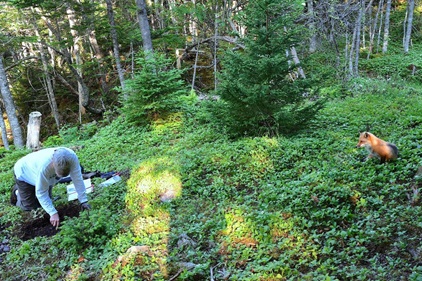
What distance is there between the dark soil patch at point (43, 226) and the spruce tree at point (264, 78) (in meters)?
3.50

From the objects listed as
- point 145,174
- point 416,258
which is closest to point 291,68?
point 145,174

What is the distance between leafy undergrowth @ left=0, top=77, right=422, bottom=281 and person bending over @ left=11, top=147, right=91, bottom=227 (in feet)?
1.25

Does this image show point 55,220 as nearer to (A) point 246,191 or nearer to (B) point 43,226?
(B) point 43,226

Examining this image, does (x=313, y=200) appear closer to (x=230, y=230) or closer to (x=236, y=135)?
(x=230, y=230)

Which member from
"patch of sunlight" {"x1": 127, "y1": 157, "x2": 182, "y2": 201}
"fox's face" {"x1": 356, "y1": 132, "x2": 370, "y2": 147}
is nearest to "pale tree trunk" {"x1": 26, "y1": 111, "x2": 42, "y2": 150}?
"patch of sunlight" {"x1": 127, "y1": 157, "x2": 182, "y2": 201}

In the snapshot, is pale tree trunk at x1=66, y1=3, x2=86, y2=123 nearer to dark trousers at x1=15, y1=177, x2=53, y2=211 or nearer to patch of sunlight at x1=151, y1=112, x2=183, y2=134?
patch of sunlight at x1=151, y1=112, x2=183, y2=134

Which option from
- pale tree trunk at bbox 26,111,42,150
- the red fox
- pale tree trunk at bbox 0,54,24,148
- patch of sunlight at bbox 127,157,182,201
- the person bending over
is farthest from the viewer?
pale tree trunk at bbox 0,54,24,148

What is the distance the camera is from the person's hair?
4184 millimetres

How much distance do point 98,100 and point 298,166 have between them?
13.3 metres

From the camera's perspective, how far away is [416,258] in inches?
111

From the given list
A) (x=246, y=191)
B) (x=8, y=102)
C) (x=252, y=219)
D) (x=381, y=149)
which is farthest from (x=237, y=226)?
(x=8, y=102)

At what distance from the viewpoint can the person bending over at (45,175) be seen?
4312mm

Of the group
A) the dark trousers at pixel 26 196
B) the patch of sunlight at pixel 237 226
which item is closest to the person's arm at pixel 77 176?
the dark trousers at pixel 26 196

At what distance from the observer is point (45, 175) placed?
445 cm
